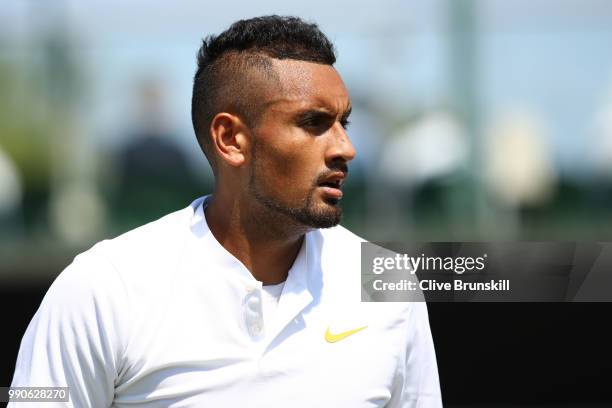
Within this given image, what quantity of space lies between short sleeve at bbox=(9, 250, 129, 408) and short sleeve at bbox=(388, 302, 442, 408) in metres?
0.87

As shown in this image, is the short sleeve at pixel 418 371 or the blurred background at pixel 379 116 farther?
the blurred background at pixel 379 116

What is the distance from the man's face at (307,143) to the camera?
10.0 ft

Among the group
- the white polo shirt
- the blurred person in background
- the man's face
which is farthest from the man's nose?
the blurred person in background

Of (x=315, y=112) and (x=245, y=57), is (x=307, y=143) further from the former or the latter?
(x=245, y=57)

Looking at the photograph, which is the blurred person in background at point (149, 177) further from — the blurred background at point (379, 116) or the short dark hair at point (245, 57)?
the short dark hair at point (245, 57)

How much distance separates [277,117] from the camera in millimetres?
3113

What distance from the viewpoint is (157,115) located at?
688cm

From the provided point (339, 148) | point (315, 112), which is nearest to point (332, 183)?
point (339, 148)

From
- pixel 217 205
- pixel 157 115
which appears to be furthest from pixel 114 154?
pixel 217 205

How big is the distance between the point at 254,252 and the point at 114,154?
11.6 feet

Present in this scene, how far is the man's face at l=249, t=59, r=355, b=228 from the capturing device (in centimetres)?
306

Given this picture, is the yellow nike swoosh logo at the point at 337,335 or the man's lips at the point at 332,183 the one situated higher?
the man's lips at the point at 332,183

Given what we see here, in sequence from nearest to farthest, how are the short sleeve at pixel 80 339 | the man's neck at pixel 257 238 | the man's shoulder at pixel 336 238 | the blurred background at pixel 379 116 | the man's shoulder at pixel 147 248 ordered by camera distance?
the short sleeve at pixel 80 339 < the man's shoulder at pixel 147 248 < the man's neck at pixel 257 238 < the man's shoulder at pixel 336 238 < the blurred background at pixel 379 116

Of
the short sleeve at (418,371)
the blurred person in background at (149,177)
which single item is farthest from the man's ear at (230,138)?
the blurred person in background at (149,177)
